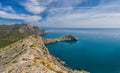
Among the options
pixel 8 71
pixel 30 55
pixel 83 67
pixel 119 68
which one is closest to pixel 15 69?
pixel 8 71

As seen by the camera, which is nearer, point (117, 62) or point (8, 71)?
point (8, 71)

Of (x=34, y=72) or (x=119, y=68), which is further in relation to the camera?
(x=119, y=68)

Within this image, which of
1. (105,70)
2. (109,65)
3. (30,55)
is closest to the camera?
(30,55)

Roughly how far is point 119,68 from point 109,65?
416 inches

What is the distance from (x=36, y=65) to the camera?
57.0 metres

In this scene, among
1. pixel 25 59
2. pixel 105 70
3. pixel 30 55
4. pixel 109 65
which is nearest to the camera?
pixel 25 59

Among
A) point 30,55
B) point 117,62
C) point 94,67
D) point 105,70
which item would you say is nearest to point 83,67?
point 94,67

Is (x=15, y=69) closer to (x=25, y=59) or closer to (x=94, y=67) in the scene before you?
(x=25, y=59)

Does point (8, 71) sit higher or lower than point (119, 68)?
higher

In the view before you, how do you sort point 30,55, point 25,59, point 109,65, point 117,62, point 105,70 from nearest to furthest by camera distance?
point 25,59
point 30,55
point 105,70
point 109,65
point 117,62

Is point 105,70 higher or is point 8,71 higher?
point 8,71

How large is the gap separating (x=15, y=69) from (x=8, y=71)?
101 inches

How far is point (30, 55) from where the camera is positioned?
6819cm

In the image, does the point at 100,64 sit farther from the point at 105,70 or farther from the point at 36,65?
the point at 36,65
